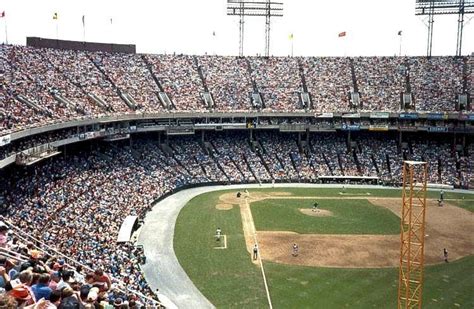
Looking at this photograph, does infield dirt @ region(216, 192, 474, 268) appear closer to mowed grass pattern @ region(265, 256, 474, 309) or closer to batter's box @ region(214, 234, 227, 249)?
mowed grass pattern @ region(265, 256, 474, 309)

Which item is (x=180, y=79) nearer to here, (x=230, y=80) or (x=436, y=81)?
(x=230, y=80)

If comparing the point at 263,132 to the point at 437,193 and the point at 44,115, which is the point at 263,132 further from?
the point at 44,115

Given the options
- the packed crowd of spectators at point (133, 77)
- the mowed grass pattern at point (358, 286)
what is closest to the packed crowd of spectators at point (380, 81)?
the packed crowd of spectators at point (133, 77)

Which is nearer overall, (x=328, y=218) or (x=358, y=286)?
(x=358, y=286)

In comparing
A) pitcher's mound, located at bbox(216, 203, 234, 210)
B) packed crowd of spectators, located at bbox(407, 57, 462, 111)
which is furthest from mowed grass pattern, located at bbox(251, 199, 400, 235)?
packed crowd of spectators, located at bbox(407, 57, 462, 111)

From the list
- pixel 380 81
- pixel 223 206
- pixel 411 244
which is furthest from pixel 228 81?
pixel 411 244

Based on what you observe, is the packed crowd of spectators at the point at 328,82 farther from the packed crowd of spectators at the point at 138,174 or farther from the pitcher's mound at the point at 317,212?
the pitcher's mound at the point at 317,212

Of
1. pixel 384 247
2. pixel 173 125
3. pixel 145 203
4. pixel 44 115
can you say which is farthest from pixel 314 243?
pixel 173 125
